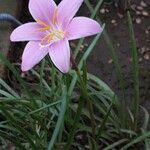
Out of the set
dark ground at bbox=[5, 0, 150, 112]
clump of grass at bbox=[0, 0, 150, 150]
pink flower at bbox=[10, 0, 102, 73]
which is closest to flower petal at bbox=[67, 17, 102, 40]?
pink flower at bbox=[10, 0, 102, 73]

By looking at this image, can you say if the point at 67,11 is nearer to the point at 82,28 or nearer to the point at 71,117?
the point at 82,28

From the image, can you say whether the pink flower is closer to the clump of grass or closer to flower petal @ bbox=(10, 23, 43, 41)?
flower petal @ bbox=(10, 23, 43, 41)

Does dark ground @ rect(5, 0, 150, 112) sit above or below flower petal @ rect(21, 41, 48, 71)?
below

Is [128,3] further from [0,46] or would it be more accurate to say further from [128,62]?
[0,46]

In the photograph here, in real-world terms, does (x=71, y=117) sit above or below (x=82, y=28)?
below

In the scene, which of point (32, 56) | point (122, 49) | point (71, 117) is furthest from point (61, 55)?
point (122, 49)

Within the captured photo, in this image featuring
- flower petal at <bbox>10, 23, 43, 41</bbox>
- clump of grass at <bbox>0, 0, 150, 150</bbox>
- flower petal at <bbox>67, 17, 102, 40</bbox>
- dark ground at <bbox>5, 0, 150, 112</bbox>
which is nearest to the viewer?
flower petal at <bbox>67, 17, 102, 40</bbox>
